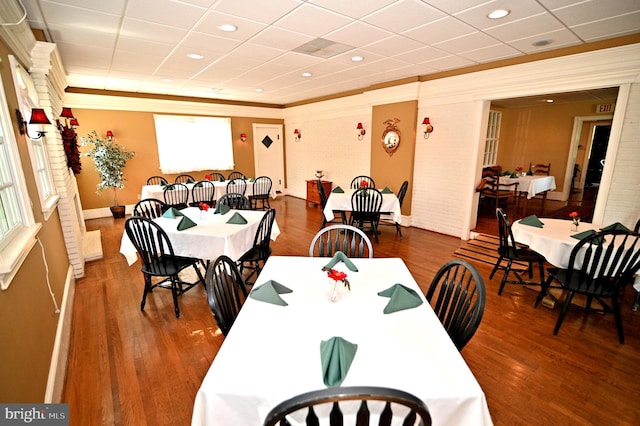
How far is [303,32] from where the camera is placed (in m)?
3.04

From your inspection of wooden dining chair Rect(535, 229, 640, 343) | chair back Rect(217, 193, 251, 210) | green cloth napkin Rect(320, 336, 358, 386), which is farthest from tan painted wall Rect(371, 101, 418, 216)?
green cloth napkin Rect(320, 336, 358, 386)

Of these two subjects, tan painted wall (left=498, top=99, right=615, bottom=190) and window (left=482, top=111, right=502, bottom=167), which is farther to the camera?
tan painted wall (left=498, top=99, right=615, bottom=190)

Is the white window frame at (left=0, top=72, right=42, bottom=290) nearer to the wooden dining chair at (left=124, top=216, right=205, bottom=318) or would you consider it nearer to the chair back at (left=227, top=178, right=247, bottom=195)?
the wooden dining chair at (left=124, top=216, right=205, bottom=318)

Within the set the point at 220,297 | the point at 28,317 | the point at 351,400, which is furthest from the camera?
the point at 28,317

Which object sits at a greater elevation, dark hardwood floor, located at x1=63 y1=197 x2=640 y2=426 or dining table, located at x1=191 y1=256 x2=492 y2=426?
dining table, located at x1=191 y1=256 x2=492 y2=426

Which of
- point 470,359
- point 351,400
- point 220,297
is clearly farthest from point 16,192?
point 470,359

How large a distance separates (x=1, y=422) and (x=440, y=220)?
17.7 ft

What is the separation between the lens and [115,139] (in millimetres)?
6391

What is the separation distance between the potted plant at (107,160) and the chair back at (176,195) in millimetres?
1354

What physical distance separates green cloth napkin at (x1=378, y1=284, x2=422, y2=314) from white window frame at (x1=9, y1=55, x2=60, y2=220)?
2.85 m

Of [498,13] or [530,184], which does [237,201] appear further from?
[530,184]

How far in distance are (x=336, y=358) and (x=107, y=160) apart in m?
6.51

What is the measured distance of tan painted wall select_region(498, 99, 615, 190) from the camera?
7.32m

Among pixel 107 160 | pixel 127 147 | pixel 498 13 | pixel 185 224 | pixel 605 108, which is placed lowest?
pixel 185 224
